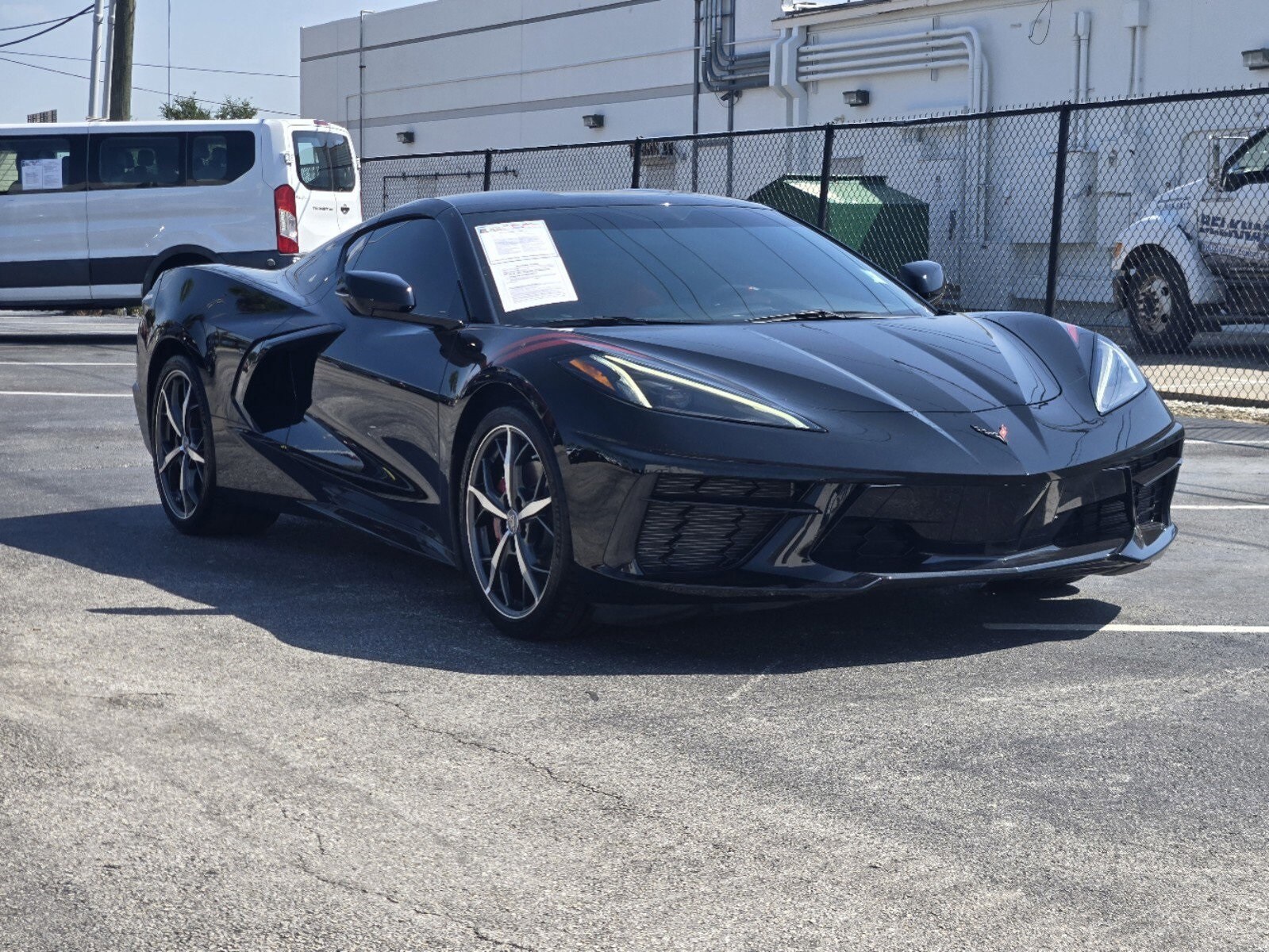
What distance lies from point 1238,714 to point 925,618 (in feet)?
3.88

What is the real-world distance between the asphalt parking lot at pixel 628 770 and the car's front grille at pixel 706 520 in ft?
0.95

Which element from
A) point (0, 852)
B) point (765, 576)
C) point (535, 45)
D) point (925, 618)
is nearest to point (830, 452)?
point (765, 576)

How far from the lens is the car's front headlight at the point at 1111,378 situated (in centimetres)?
486

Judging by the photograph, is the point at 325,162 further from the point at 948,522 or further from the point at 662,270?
the point at 948,522

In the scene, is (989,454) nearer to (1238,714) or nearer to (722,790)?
(1238,714)

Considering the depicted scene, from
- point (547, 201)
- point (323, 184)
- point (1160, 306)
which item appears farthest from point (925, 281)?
point (323, 184)

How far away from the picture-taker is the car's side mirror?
595 centimetres

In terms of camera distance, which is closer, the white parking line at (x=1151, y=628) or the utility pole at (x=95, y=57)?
the white parking line at (x=1151, y=628)

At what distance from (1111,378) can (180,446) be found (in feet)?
11.4

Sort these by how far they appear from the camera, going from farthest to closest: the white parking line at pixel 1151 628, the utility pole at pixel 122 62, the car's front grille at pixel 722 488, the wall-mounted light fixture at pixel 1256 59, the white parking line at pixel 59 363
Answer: the utility pole at pixel 122 62 → the wall-mounted light fixture at pixel 1256 59 → the white parking line at pixel 59 363 → the white parking line at pixel 1151 628 → the car's front grille at pixel 722 488

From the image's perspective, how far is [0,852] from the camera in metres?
3.06

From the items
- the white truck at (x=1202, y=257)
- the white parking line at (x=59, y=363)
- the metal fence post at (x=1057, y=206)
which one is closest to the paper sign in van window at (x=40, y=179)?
the white parking line at (x=59, y=363)

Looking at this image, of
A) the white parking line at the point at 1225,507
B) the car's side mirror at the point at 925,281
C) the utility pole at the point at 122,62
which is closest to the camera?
the car's side mirror at the point at 925,281

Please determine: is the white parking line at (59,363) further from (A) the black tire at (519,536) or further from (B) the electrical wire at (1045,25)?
(B) the electrical wire at (1045,25)
